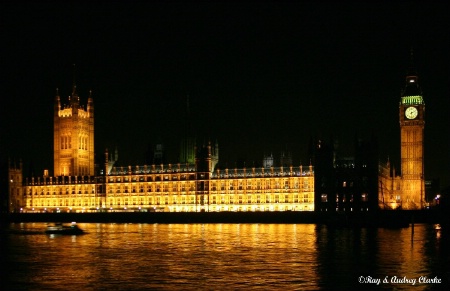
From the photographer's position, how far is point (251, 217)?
106m

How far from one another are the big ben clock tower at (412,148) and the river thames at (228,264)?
172 ft

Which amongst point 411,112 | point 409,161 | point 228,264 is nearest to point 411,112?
point 411,112

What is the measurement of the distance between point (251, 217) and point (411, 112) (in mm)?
33184

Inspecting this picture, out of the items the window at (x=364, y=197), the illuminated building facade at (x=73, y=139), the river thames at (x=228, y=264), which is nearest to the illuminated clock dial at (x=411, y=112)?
the window at (x=364, y=197)

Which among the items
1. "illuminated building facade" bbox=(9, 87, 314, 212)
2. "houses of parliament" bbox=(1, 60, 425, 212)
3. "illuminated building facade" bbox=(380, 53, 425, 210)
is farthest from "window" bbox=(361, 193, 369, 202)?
"illuminated building facade" bbox=(9, 87, 314, 212)

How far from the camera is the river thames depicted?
3372 centimetres

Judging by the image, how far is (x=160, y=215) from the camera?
11119 cm

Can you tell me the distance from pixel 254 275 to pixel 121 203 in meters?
89.9

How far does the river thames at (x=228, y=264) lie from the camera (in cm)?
3372

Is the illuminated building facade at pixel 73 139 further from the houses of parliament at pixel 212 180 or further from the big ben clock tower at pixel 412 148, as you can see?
the big ben clock tower at pixel 412 148

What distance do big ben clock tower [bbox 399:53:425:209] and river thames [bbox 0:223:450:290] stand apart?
172 ft

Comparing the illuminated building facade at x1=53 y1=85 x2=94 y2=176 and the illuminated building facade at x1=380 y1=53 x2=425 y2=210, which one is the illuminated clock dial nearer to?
the illuminated building facade at x1=380 y1=53 x2=425 y2=210

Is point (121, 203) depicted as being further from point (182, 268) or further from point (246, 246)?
point (182, 268)

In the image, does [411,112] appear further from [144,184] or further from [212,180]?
[144,184]
